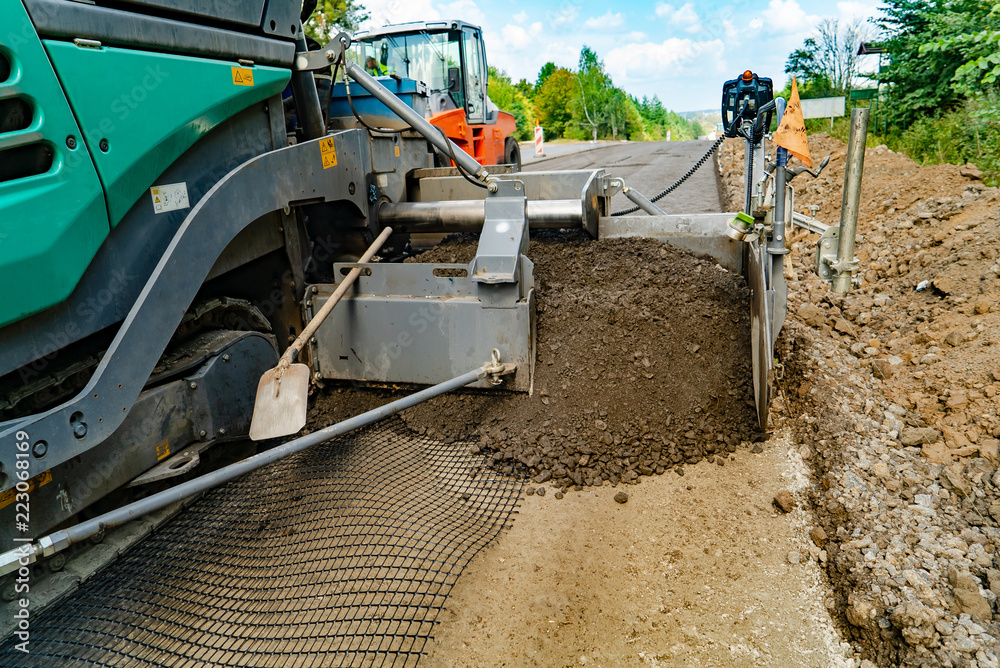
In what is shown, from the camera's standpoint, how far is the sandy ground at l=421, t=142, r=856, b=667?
7.45 ft

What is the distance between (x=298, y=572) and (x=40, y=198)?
5.24ft

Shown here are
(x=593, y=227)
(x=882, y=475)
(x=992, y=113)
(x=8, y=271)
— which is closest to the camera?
(x=8, y=271)

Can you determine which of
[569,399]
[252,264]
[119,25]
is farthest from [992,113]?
[119,25]

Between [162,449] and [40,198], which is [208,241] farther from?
[162,449]

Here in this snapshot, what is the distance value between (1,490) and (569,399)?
7.86 ft

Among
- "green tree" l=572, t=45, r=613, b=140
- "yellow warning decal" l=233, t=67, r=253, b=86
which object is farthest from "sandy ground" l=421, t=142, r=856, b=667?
"green tree" l=572, t=45, r=613, b=140

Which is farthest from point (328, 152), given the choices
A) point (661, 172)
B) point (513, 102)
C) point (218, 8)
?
point (513, 102)

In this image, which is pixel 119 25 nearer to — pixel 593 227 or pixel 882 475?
pixel 593 227

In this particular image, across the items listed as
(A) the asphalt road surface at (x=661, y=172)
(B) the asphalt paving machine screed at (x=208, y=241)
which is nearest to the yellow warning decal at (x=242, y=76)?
(B) the asphalt paving machine screed at (x=208, y=241)

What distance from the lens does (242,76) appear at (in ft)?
9.78

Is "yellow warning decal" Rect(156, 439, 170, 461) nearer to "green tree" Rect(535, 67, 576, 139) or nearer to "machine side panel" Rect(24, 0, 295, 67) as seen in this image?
"machine side panel" Rect(24, 0, 295, 67)

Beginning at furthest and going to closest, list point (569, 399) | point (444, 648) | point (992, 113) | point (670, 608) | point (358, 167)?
point (992, 113) < point (358, 167) < point (569, 399) < point (670, 608) < point (444, 648)

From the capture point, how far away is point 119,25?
241 centimetres

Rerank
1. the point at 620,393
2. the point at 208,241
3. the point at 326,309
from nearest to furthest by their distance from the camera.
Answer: the point at 208,241 → the point at 326,309 → the point at 620,393
